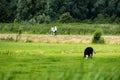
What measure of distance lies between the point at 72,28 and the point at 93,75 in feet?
155

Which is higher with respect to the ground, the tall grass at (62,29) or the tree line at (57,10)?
the tree line at (57,10)

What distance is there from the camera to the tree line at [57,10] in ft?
249

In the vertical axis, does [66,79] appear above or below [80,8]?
below

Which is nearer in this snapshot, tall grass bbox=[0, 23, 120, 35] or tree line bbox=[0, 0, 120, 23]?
tall grass bbox=[0, 23, 120, 35]

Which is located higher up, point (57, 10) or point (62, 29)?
point (57, 10)

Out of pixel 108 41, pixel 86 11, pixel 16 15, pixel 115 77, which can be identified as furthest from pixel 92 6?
pixel 115 77

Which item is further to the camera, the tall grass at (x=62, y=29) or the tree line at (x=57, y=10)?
the tree line at (x=57, y=10)

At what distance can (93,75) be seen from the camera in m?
5.26

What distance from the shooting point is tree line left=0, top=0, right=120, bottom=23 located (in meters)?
76.0

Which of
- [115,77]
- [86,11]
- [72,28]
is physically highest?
[86,11]

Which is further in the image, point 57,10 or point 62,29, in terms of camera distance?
point 57,10

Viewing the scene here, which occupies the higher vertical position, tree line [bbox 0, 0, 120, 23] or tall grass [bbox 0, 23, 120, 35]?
tree line [bbox 0, 0, 120, 23]

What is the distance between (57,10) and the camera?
281ft

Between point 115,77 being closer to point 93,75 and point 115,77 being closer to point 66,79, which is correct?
point 93,75
